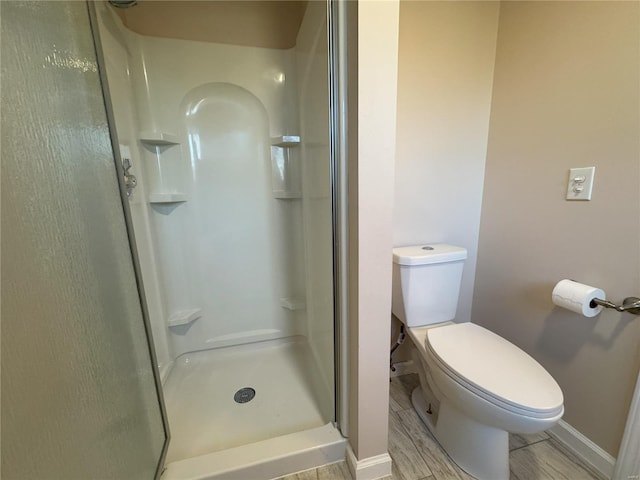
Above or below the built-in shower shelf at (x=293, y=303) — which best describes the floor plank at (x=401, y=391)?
below

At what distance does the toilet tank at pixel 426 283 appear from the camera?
1190mm

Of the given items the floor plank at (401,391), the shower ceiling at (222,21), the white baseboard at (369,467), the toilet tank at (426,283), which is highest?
the shower ceiling at (222,21)

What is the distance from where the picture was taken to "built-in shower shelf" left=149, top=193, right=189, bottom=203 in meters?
1.43

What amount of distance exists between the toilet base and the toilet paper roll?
53cm

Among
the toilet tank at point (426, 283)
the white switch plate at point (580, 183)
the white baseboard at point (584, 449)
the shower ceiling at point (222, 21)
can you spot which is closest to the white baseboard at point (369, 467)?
the toilet tank at point (426, 283)

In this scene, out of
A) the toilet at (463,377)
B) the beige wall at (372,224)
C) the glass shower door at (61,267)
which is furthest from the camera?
the toilet at (463,377)

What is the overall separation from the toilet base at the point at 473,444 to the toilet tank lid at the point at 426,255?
0.61 metres

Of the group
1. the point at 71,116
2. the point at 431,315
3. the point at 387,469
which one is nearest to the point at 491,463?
the point at 387,469

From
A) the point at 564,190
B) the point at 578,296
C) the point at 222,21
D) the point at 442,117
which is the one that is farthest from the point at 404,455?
the point at 222,21

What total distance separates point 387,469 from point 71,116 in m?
1.49

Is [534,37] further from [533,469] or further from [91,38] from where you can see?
[533,469]

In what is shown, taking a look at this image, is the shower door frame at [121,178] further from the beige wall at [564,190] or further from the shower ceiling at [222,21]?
the beige wall at [564,190]

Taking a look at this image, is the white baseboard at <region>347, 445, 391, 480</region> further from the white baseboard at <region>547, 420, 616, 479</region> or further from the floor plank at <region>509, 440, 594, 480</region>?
the white baseboard at <region>547, 420, 616, 479</region>

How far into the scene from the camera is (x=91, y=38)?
0.72 metres
